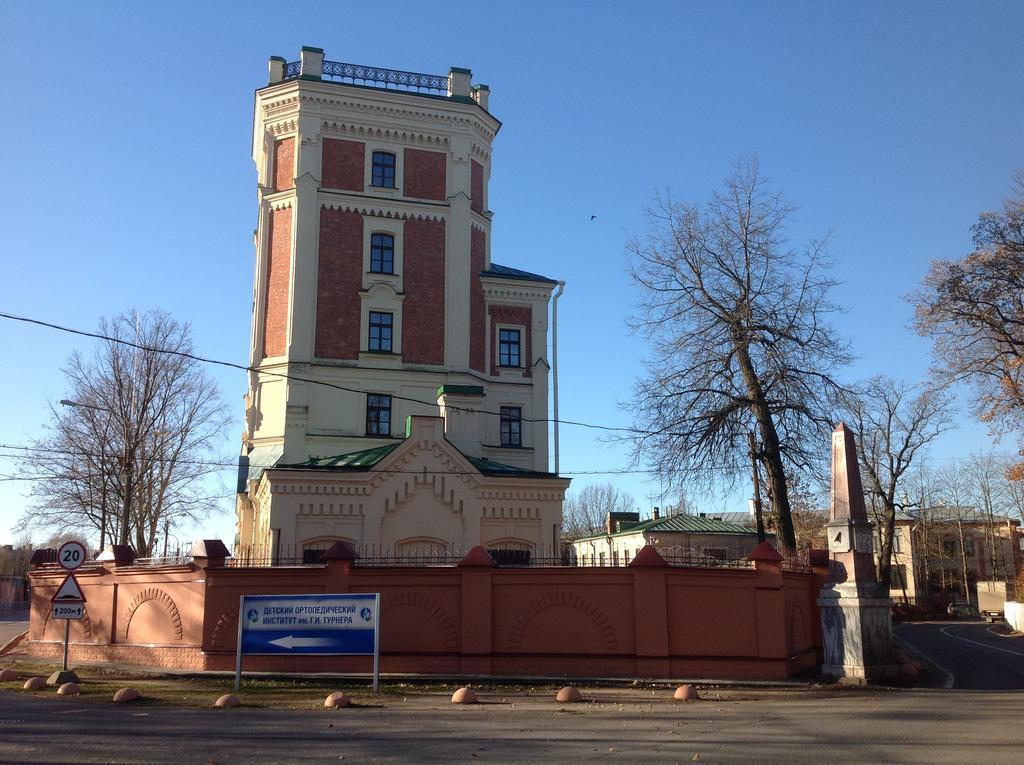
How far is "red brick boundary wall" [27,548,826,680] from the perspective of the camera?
680 inches

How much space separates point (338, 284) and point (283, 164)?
5.02 meters

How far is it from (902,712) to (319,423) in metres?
21.0

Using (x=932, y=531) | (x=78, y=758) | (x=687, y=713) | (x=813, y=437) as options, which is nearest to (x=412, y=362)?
(x=813, y=437)

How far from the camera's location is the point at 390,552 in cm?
2545

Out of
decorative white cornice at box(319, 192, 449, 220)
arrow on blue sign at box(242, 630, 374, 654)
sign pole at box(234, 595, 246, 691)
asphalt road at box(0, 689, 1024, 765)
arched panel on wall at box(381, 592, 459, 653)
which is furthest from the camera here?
decorative white cornice at box(319, 192, 449, 220)

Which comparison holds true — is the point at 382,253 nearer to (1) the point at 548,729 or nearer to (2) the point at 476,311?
(2) the point at 476,311

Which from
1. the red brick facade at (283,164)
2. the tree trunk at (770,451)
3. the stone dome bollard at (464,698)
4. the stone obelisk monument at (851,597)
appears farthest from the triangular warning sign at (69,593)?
the red brick facade at (283,164)

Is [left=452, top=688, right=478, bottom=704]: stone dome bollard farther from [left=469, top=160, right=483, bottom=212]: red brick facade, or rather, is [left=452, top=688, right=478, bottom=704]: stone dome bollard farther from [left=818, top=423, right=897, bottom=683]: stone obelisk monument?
[left=469, top=160, right=483, bottom=212]: red brick facade

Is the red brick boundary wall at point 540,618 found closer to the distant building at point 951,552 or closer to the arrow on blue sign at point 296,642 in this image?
the arrow on blue sign at point 296,642

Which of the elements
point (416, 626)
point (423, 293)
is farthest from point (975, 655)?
point (423, 293)

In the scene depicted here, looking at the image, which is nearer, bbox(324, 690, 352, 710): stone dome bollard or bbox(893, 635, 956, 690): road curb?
bbox(324, 690, 352, 710): stone dome bollard

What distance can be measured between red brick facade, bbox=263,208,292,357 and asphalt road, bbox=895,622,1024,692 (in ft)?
73.1

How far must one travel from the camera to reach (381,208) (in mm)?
31906

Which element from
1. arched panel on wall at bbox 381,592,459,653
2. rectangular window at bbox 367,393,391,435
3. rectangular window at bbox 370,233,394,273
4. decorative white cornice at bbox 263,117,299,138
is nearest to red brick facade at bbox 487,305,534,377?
rectangular window at bbox 370,233,394,273
